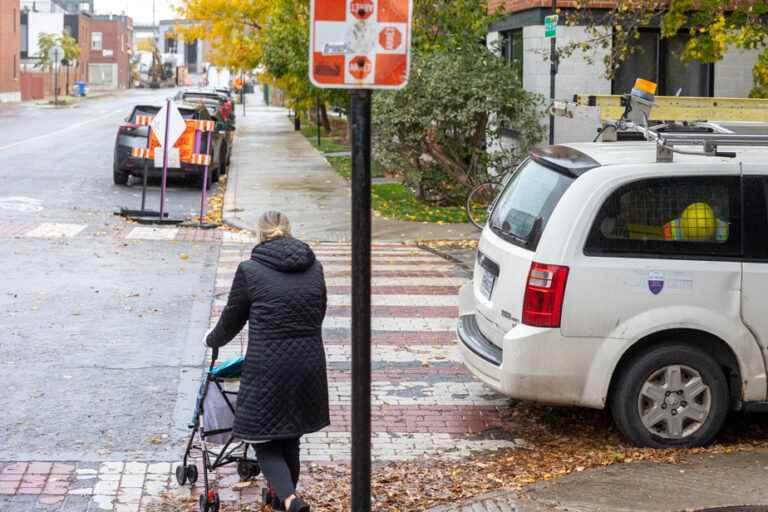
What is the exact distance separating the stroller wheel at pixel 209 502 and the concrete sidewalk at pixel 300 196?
1092 centimetres

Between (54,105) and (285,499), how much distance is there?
65577mm

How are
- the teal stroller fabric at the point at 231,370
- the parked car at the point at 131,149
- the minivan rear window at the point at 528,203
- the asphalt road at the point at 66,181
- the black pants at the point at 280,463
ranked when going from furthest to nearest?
the parked car at the point at 131,149
the asphalt road at the point at 66,181
the minivan rear window at the point at 528,203
the teal stroller fabric at the point at 231,370
the black pants at the point at 280,463

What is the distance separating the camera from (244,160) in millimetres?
30125

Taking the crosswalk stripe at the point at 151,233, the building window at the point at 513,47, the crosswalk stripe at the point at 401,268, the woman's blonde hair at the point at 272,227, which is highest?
the building window at the point at 513,47

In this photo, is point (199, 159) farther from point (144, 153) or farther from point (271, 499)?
point (271, 499)

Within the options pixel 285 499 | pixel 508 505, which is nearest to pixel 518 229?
pixel 508 505

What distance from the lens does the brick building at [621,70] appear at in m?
21.1

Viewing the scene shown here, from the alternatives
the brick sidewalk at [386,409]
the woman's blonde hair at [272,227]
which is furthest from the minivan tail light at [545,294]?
the woman's blonde hair at [272,227]

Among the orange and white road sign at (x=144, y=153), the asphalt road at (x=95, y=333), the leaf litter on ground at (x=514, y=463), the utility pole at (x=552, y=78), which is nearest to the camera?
the leaf litter on ground at (x=514, y=463)

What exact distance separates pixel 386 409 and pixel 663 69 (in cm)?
1523

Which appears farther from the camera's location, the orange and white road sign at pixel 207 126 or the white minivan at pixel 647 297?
the orange and white road sign at pixel 207 126

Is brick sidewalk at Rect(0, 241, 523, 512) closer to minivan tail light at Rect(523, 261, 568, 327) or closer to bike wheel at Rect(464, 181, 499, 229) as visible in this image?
minivan tail light at Rect(523, 261, 568, 327)

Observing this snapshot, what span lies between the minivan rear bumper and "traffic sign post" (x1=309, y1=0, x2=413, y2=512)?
209 centimetres

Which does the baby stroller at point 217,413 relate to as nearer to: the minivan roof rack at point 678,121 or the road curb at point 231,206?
the minivan roof rack at point 678,121
